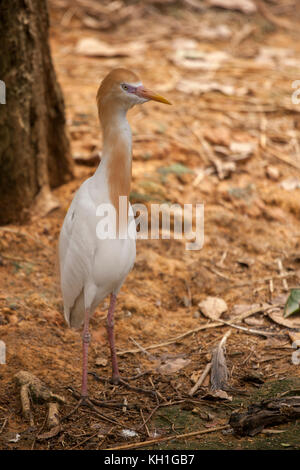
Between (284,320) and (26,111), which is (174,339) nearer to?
(284,320)

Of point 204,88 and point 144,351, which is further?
point 204,88

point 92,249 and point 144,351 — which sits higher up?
point 92,249

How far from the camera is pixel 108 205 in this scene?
3.22m

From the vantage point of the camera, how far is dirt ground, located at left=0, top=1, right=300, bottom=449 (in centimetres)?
307

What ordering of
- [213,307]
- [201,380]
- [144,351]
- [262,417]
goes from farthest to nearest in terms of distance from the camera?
[213,307]
[144,351]
[201,380]
[262,417]

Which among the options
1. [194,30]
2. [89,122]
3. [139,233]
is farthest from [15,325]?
[194,30]

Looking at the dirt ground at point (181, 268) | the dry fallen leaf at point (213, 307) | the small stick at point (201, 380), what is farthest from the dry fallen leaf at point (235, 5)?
the small stick at point (201, 380)

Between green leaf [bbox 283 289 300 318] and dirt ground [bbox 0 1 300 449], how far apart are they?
6 cm

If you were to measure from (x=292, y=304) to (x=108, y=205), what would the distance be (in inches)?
62.3

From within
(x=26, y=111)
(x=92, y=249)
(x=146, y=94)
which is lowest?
(x=92, y=249)

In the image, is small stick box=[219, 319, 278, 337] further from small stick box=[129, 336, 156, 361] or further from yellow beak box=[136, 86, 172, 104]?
yellow beak box=[136, 86, 172, 104]

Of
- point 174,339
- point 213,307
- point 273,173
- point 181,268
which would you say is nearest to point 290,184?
point 273,173

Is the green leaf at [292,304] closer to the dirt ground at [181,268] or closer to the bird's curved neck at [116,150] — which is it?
the dirt ground at [181,268]
